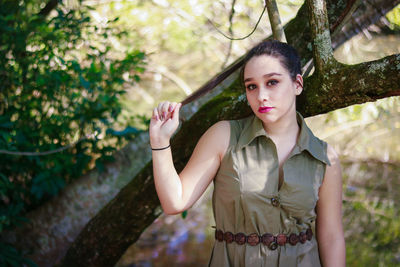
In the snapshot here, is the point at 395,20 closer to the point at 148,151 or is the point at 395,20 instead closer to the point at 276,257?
the point at 276,257

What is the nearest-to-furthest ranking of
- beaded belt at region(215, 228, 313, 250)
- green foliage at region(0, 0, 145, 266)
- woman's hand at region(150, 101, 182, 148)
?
woman's hand at region(150, 101, 182, 148) → beaded belt at region(215, 228, 313, 250) → green foliage at region(0, 0, 145, 266)

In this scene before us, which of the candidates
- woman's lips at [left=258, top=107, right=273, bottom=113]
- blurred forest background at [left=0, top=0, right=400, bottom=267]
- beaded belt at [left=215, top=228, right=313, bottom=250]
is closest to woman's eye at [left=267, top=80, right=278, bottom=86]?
woman's lips at [left=258, top=107, right=273, bottom=113]

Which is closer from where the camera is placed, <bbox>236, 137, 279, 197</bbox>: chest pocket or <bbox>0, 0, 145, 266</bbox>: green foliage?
<bbox>236, 137, 279, 197</bbox>: chest pocket

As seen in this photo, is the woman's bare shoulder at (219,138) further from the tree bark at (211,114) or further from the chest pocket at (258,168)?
the tree bark at (211,114)

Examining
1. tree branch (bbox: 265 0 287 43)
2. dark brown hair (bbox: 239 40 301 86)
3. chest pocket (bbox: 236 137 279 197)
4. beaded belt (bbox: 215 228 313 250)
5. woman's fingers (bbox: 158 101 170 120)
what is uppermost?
tree branch (bbox: 265 0 287 43)

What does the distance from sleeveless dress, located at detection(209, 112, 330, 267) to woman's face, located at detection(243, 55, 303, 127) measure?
0.11m

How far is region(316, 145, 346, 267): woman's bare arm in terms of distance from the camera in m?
2.04

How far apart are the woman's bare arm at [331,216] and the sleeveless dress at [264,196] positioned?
0.05 m

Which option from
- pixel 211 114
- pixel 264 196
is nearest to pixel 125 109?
pixel 211 114

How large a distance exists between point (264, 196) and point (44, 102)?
6.85 ft

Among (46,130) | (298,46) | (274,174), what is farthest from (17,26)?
(274,174)

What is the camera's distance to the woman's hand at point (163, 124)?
1.83 m

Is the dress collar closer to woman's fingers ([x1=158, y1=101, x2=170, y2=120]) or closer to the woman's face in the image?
the woman's face

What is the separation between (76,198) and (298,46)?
73.4 inches
